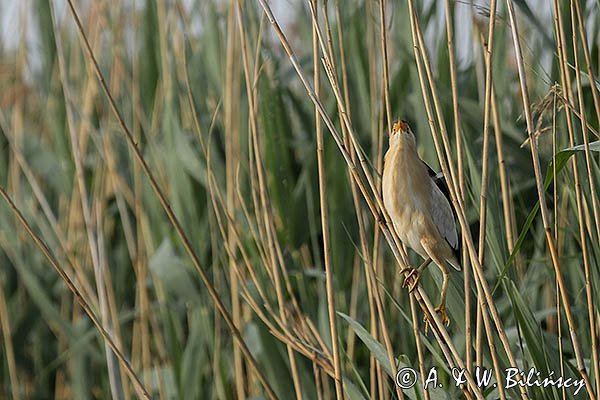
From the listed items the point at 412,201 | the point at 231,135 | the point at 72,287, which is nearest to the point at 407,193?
the point at 412,201

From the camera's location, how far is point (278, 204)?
140 centimetres

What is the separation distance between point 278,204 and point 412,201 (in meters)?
0.59

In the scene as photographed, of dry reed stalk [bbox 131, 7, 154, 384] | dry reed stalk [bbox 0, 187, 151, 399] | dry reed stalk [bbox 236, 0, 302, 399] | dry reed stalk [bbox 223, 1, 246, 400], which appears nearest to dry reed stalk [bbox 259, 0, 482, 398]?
dry reed stalk [bbox 236, 0, 302, 399]

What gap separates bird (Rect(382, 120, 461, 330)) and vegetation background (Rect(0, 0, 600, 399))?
2cm

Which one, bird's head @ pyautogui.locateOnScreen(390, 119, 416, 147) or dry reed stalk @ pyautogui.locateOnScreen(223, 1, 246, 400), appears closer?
bird's head @ pyautogui.locateOnScreen(390, 119, 416, 147)

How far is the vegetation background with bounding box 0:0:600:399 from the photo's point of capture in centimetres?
92

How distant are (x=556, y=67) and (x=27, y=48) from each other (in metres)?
1.26

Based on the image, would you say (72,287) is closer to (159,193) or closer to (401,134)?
(159,193)

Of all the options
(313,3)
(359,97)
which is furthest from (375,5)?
(313,3)

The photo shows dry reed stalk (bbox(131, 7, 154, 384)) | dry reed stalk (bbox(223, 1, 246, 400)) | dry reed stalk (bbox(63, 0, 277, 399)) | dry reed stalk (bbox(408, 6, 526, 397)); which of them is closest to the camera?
dry reed stalk (bbox(408, 6, 526, 397))

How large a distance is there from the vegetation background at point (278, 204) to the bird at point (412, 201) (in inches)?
0.9

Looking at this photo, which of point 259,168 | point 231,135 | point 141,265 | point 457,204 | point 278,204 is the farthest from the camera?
point 141,265

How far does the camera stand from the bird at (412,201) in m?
0.81

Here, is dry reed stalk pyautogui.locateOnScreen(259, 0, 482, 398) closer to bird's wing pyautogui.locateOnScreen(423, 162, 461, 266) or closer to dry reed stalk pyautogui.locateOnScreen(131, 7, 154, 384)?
bird's wing pyautogui.locateOnScreen(423, 162, 461, 266)
